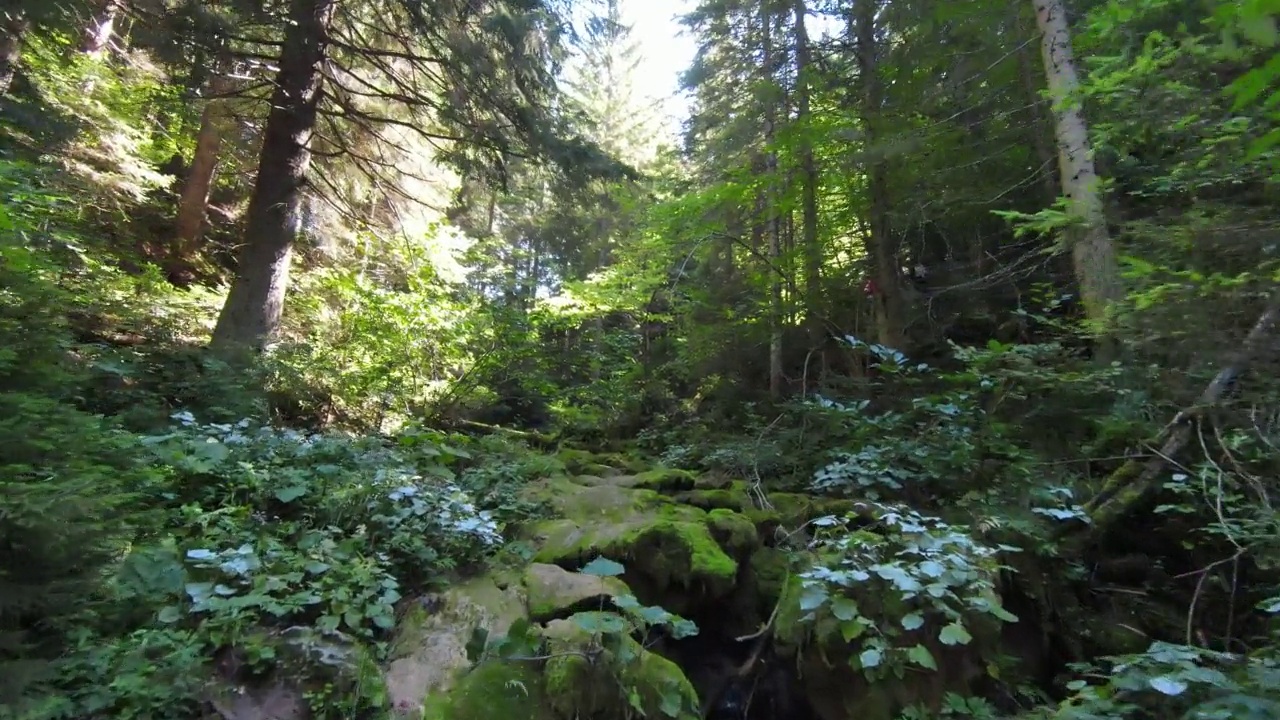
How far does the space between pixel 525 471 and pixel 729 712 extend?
10.2 feet

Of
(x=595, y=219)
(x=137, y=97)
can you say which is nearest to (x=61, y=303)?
(x=137, y=97)

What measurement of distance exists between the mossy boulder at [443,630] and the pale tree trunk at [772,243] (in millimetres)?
5796

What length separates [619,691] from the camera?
3.19m

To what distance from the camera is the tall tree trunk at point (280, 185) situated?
24.3 ft

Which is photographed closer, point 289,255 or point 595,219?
point 289,255

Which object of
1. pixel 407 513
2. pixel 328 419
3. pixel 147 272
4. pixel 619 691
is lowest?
pixel 619 691

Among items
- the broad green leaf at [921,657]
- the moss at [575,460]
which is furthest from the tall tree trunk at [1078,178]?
the moss at [575,460]

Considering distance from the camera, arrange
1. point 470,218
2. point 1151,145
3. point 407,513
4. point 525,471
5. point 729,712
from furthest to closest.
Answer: point 470,218
point 525,471
point 1151,145
point 729,712
point 407,513

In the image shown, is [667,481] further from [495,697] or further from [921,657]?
[495,697]

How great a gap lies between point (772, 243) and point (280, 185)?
813 cm

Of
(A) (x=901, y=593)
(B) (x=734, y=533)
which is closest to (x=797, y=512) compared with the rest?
(B) (x=734, y=533)

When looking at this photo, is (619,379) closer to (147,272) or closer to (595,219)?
(147,272)

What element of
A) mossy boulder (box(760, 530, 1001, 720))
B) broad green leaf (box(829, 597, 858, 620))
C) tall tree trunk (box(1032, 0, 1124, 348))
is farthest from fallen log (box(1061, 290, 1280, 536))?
broad green leaf (box(829, 597, 858, 620))

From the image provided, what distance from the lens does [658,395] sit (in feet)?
36.4
